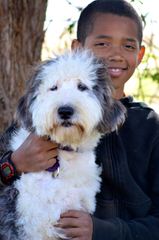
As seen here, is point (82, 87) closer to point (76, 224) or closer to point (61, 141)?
point (61, 141)

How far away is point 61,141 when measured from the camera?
3.65 meters

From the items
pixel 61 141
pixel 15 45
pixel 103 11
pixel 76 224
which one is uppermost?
pixel 103 11

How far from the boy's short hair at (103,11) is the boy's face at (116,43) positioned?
0.13 ft

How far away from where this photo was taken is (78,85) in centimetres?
366

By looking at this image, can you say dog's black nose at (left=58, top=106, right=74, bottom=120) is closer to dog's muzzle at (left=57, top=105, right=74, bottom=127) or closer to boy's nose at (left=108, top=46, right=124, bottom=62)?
dog's muzzle at (left=57, top=105, right=74, bottom=127)

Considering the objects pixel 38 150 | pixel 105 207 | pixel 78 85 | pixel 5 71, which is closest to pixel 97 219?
pixel 105 207

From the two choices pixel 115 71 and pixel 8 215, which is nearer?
pixel 8 215

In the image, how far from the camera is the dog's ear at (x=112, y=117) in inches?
146

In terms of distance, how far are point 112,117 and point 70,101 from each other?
33cm

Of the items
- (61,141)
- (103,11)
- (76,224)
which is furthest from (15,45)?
(76,224)

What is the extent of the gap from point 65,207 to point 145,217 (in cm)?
58

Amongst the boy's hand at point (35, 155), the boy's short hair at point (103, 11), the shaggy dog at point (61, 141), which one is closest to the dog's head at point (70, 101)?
the shaggy dog at point (61, 141)

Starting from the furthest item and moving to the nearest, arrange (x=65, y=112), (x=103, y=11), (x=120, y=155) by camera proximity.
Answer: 1. (x=103, y=11)
2. (x=120, y=155)
3. (x=65, y=112)

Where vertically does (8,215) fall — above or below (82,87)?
below
